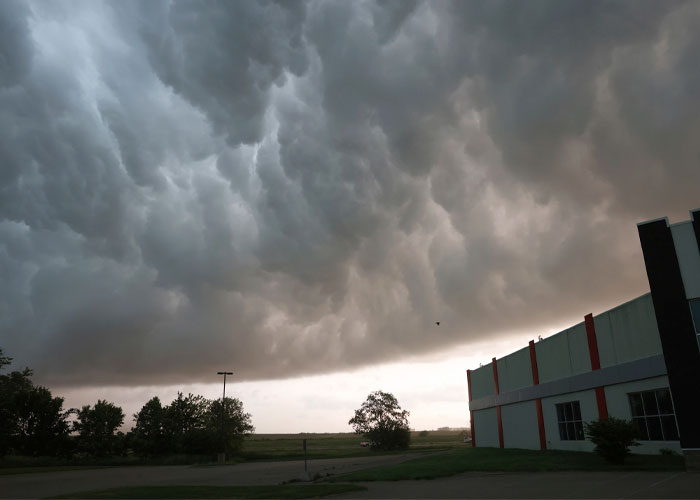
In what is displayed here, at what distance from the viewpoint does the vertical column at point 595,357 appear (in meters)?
31.2

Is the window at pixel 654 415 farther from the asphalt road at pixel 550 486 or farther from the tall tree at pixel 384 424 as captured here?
the tall tree at pixel 384 424

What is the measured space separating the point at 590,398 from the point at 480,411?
2371 centimetres

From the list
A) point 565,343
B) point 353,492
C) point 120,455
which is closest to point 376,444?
point 120,455

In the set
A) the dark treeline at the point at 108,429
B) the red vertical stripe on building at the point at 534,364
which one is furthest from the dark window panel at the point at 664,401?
the dark treeline at the point at 108,429

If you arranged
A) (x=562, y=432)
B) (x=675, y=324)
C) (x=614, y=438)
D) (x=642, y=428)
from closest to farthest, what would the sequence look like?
(x=675, y=324) → (x=614, y=438) → (x=642, y=428) → (x=562, y=432)

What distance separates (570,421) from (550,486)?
18764 millimetres

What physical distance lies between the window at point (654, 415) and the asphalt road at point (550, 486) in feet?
19.5

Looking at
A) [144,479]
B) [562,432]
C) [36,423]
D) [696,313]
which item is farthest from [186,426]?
[696,313]

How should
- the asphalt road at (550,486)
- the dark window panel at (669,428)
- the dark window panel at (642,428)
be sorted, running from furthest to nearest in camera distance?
the dark window panel at (642,428) < the dark window panel at (669,428) < the asphalt road at (550,486)

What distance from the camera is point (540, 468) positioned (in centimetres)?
2575

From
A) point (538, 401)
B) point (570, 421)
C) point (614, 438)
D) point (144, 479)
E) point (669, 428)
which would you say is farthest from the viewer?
point (538, 401)

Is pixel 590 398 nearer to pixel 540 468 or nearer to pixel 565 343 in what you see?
pixel 565 343

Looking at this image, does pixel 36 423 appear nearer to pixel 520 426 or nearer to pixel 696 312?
pixel 520 426

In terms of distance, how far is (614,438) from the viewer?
80.5 feet
